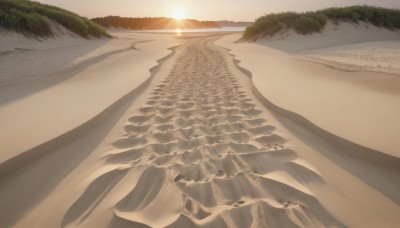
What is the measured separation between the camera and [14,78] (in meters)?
5.50

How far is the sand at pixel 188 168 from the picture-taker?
1.82m

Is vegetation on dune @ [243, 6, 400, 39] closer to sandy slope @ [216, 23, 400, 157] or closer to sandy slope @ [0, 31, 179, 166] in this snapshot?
sandy slope @ [216, 23, 400, 157]

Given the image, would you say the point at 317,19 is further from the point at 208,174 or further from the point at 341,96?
the point at 208,174

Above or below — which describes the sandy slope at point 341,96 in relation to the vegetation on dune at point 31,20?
below

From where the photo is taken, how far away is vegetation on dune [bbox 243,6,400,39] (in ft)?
51.6

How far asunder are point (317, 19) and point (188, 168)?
55.8ft

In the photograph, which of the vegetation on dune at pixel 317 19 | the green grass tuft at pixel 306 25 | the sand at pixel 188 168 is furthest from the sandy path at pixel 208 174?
the vegetation on dune at pixel 317 19

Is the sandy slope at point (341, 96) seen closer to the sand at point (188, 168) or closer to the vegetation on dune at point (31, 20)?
the sand at point (188, 168)

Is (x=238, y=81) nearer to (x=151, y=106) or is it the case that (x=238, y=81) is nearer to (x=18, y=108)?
(x=151, y=106)

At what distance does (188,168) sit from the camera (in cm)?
231

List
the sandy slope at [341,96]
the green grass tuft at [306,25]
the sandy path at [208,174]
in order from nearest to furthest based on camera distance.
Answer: the sandy path at [208,174] → the sandy slope at [341,96] → the green grass tuft at [306,25]

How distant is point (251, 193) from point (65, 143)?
2083 millimetres

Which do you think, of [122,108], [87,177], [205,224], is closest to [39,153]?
[87,177]

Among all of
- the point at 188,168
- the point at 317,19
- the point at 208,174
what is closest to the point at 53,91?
the point at 188,168
